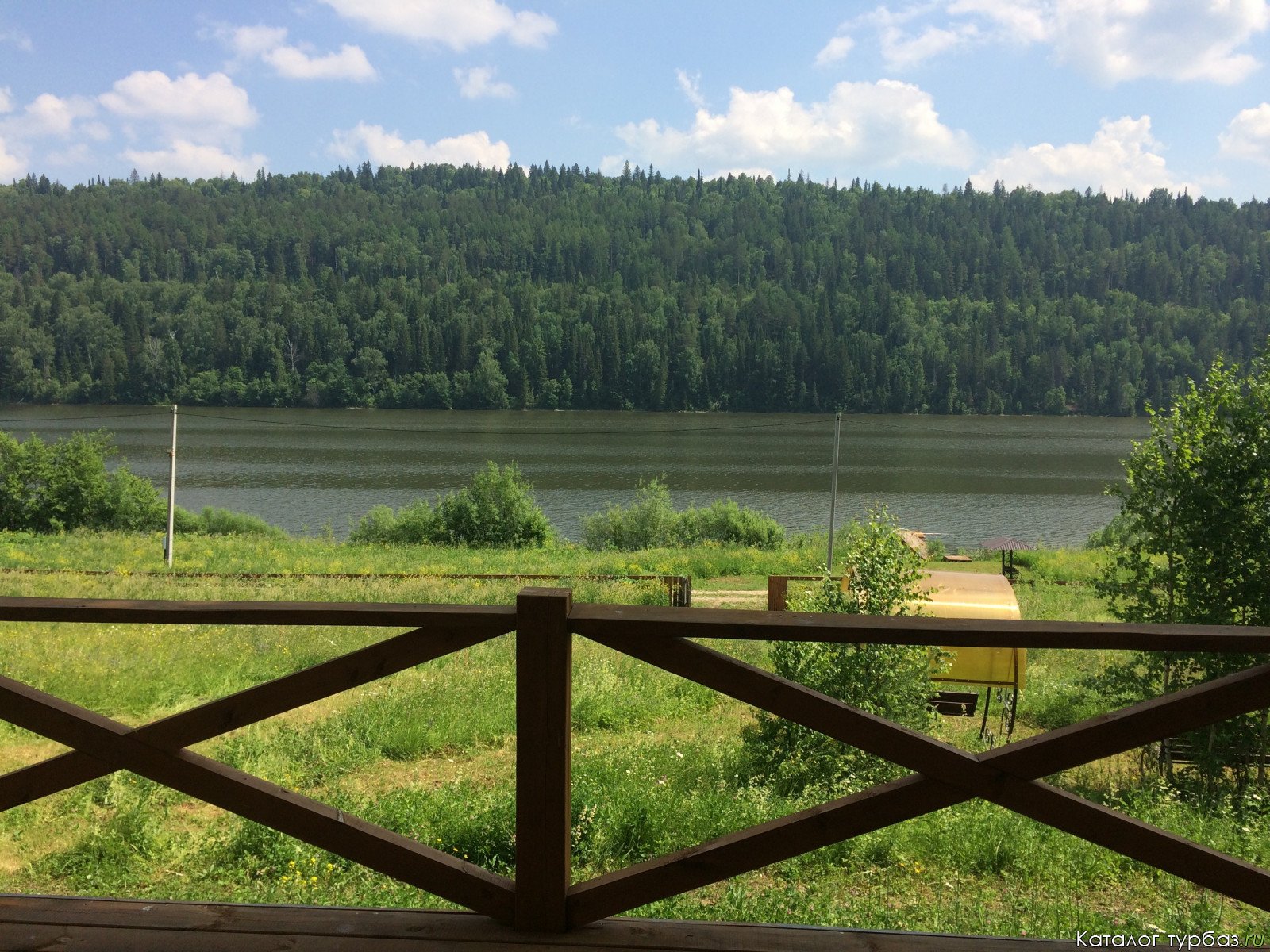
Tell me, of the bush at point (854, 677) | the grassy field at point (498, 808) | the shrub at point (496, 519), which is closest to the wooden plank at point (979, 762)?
the grassy field at point (498, 808)

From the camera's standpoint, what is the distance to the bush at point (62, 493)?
34.5m

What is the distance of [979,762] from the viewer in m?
2.22

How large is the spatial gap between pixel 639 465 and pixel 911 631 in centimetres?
5665

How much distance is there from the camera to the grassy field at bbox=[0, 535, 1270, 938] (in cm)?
375

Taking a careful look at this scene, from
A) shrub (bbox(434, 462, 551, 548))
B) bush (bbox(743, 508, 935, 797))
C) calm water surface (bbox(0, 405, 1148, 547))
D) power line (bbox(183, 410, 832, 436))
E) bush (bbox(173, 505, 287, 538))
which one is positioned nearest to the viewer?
bush (bbox(743, 508, 935, 797))

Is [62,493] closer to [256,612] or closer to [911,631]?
[256,612]

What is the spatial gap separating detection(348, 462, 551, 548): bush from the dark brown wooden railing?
30294 mm

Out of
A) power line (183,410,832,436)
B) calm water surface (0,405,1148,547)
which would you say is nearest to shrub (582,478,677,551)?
calm water surface (0,405,1148,547)

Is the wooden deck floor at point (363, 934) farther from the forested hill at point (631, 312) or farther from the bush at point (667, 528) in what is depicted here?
the forested hill at point (631, 312)

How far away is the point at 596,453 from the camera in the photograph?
65625 millimetres

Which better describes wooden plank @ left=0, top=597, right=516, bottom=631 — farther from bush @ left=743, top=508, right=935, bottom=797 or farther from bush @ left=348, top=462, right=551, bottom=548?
bush @ left=348, top=462, right=551, bottom=548

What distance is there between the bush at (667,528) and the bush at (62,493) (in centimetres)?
1556

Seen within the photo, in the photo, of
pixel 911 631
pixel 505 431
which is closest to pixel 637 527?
pixel 911 631

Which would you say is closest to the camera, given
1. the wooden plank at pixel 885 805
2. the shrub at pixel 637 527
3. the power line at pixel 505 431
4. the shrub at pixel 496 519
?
the wooden plank at pixel 885 805
